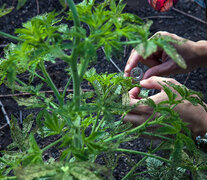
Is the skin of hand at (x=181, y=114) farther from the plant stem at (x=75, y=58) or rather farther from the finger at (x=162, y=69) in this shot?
the plant stem at (x=75, y=58)

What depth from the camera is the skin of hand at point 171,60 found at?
1096 mm

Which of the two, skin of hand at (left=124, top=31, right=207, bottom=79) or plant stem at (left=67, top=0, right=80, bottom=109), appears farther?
skin of hand at (left=124, top=31, right=207, bottom=79)

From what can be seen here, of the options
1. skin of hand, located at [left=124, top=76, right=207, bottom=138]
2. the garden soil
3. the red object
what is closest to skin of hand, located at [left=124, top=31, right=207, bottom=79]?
skin of hand, located at [left=124, top=76, right=207, bottom=138]

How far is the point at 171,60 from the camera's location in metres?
1.10

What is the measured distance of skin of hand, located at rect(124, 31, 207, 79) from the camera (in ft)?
3.59

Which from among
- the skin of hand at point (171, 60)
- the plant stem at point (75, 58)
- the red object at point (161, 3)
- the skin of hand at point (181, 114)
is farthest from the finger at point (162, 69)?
the plant stem at point (75, 58)

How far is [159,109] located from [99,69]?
97 centimetres

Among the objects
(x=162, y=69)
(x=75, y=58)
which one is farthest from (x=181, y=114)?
(x=75, y=58)

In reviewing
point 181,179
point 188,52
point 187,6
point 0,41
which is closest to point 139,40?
point 181,179

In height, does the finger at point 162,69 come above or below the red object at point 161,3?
below

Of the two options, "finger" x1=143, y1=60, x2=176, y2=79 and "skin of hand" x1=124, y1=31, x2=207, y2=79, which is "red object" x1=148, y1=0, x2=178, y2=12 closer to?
"skin of hand" x1=124, y1=31, x2=207, y2=79

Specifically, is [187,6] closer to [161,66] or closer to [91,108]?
[161,66]

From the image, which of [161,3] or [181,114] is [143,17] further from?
[181,114]

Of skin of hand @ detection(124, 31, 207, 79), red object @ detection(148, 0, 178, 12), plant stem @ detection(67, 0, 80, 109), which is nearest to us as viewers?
plant stem @ detection(67, 0, 80, 109)
